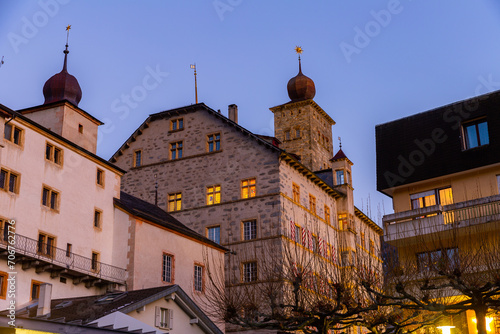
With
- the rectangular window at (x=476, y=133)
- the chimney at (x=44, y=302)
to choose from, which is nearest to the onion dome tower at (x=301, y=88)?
the rectangular window at (x=476, y=133)

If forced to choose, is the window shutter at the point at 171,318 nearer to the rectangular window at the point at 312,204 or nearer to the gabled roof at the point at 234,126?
the gabled roof at the point at 234,126

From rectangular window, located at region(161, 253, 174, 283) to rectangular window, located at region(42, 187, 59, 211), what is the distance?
6.87 meters

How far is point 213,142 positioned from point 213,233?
21.8 ft

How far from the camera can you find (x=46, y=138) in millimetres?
35031

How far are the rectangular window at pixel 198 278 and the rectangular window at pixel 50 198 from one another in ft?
31.3

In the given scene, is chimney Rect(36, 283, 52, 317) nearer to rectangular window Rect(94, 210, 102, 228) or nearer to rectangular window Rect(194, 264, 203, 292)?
rectangular window Rect(94, 210, 102, 228)

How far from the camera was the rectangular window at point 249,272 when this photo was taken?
46375 millimetres

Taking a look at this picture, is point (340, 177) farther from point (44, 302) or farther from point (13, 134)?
point (44, 302)

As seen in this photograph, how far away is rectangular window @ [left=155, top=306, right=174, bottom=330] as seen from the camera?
1174 inches

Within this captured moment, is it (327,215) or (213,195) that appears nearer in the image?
(213,195)

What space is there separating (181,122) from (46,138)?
60.4 feet

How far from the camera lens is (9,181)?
3247cm

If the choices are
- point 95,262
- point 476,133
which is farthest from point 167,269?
point 476,133

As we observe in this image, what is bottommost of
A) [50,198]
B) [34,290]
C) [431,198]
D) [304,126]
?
[34,290]
